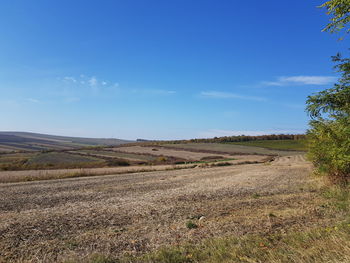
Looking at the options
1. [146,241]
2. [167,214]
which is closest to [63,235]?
[146,241]

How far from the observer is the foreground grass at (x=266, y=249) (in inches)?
226

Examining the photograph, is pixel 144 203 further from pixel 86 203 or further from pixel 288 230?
pixel 288 230

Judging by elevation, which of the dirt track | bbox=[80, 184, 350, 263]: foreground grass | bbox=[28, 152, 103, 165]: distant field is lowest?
bbox=[28, 152, 103, 165]: distant field

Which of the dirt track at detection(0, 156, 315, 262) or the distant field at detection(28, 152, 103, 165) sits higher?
the dirt track at detection(0, 156, 315, 262)

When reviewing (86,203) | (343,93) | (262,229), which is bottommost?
(86,203)

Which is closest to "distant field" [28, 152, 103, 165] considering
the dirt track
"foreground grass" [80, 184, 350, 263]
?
the dirt track

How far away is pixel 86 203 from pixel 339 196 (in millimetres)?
13677

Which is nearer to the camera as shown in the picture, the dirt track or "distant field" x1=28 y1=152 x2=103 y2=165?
the dirt track

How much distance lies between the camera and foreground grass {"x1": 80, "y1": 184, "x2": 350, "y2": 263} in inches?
226

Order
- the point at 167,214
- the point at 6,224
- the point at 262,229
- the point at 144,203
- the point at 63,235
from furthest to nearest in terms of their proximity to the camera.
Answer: the point at 144,203
the point at 167,214
the point at 6,224
the point at 63,235
the point at 262,229

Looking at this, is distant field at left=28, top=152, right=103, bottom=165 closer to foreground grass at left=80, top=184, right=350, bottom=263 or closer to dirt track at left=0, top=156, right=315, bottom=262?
dirt track at left=0, top=156, right=315, bottom=262

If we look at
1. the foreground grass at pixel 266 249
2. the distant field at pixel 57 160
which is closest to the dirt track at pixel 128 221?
the foreground grass at pixel 266 249

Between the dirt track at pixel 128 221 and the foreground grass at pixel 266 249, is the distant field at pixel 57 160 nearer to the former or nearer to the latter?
the dirt track at pixel 128 221

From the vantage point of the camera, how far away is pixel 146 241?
27.8ft
